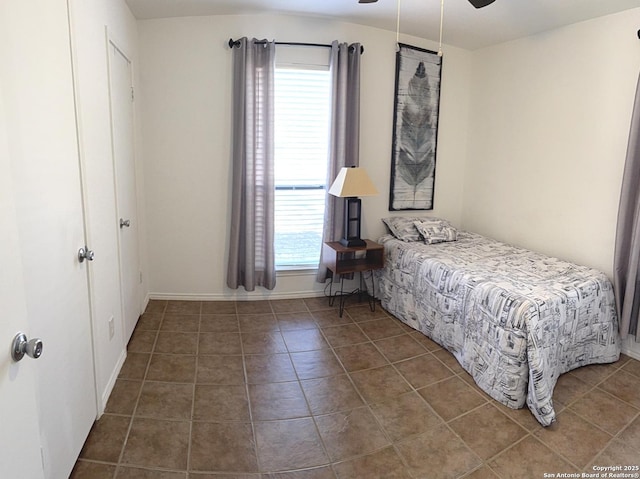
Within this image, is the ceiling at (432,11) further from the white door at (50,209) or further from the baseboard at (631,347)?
the baseboard at (631,347)

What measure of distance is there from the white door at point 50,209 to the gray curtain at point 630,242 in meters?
3.35

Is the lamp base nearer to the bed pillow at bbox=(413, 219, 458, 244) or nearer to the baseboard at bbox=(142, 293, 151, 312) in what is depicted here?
the bed pillow at bbox=(413, 219, 458, 244)

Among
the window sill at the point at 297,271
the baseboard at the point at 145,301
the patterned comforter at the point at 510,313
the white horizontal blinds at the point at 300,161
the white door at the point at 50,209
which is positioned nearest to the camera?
the white door at the point at 50,209

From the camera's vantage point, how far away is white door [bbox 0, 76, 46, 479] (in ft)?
3.02

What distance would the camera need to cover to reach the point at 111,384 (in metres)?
2.37

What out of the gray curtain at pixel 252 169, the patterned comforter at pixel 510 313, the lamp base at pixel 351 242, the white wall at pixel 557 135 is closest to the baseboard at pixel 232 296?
the gray curtain at pixel 252 169

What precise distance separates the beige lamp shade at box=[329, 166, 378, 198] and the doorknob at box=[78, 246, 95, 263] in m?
1.95

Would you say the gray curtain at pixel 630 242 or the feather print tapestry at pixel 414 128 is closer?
the gray curtain at pixel 630 242

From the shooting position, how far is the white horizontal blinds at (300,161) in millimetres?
3609

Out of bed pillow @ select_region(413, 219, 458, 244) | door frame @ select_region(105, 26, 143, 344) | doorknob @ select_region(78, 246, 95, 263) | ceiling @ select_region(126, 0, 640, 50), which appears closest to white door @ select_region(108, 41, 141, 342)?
door frame @ select_region(105, 26, 143, 344)

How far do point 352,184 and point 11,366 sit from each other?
274 cm

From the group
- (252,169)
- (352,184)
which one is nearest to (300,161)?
(252,169)

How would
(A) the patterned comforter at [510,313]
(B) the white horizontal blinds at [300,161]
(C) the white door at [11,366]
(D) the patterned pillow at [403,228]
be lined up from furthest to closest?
(D) the patterned pillow at [403,228] → (B) the white horizontal blinds at [300,161] → (A) the patterned comforter at [510,313] → (C) the white door at [11,366]

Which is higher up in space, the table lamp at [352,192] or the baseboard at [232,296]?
the table lamp at [352,192]
